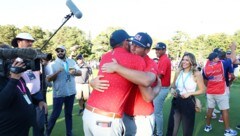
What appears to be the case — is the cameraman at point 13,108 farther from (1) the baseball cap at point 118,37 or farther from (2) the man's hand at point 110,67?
(1) the baseball cap at point 118,37

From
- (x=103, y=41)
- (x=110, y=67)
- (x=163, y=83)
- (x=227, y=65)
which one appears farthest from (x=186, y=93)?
(x=103, y=41)

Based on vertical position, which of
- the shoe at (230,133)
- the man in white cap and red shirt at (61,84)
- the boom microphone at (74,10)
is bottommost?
the shoe at (230,133)

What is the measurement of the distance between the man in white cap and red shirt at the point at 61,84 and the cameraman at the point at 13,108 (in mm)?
2652

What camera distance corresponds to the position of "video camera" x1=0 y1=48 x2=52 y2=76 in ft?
7.97

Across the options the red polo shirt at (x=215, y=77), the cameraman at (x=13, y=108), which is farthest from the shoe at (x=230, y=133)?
the cameraman at (x=13, y=108)

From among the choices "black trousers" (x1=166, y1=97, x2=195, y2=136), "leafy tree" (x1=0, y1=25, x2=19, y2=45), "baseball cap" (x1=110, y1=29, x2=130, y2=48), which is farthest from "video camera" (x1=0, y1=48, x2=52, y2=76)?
"leafy tree" (x1=0, y1=25, x2=19, y2=45)

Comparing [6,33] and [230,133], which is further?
[6,33]

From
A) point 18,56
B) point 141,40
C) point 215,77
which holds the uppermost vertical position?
point 141,40

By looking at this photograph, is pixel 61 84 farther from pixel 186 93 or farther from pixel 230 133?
pixel 230 133

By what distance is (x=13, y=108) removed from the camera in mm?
2766

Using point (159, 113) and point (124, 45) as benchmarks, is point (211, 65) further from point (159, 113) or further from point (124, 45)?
point (124, 45)

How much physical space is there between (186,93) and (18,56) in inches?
132

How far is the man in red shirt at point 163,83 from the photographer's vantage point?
5891 mm

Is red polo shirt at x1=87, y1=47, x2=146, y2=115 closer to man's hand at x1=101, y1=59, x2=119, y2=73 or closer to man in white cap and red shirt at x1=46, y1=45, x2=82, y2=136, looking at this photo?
man's hand at x1=101, y1=59, x2=119, y2=73
